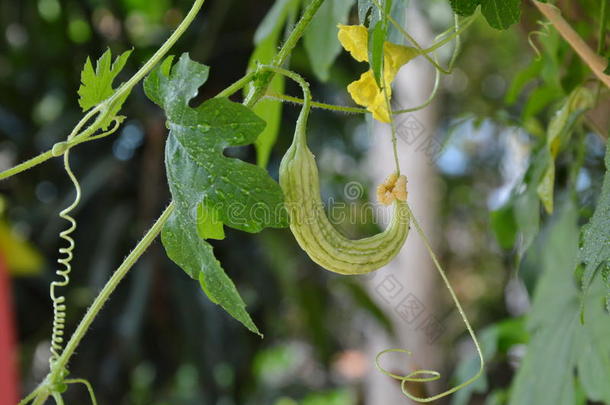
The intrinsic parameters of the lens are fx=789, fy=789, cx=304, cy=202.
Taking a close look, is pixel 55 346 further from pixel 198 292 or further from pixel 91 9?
pixel 91 9

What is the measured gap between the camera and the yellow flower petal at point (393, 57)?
34 centimetres

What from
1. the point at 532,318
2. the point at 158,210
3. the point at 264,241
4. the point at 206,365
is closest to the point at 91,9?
the point at 158,210

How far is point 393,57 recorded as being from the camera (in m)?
0.34

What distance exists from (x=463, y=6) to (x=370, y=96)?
52 mm

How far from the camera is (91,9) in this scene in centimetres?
163

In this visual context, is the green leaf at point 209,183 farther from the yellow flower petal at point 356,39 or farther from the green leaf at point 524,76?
the green leaf at point 524,76

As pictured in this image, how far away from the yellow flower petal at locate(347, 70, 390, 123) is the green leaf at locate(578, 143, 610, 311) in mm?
90

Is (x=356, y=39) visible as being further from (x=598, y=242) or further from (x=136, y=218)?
(x=136, y=218)

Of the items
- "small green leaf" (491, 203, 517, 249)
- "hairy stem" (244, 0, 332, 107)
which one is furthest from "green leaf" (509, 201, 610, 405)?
"hairy stem" (244, 0, 332, 107)

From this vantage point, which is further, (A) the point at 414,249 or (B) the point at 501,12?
(A) the point at 414,249

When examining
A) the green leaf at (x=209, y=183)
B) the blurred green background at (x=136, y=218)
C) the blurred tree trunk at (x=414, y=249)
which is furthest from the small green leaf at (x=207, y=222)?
the blurred green background at (x=136, y=218)

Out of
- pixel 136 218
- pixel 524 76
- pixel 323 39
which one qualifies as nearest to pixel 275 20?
pixel 323 39

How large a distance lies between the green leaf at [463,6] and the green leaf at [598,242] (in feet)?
0.26

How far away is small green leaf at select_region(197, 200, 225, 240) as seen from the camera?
29 cm
